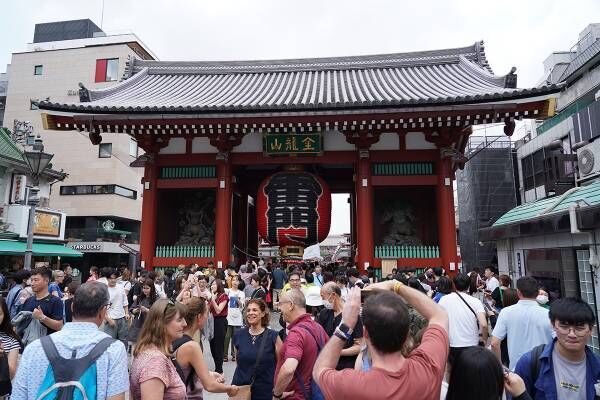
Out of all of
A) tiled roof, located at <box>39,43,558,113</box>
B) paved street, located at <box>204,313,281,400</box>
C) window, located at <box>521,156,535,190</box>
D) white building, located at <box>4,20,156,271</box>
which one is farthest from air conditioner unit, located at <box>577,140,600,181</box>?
white building, located at <box>4,20,156,271</box>

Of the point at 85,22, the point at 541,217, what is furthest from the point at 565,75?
the point at 85,22

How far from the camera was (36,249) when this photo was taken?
19969mm

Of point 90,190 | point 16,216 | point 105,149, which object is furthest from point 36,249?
point 105,149

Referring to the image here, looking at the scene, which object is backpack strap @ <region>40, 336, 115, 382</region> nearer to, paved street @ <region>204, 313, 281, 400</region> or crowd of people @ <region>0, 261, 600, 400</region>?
crowd of people @ <region>0, 261, 600, 400</region>

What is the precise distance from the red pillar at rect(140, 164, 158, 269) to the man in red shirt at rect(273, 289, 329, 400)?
10.9m

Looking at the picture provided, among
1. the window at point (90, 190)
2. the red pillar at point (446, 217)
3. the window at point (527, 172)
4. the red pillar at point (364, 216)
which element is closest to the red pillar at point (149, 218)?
the red pillar at point (364, 216)

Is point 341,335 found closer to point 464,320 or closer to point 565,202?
point 464,320

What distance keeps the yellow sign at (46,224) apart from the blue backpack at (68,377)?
21547 mm

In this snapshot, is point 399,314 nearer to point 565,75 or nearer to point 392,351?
point 392,351

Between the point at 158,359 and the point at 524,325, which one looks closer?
the point at 158,359

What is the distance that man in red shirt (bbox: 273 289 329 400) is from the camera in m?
2.99

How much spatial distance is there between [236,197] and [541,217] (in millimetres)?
10603

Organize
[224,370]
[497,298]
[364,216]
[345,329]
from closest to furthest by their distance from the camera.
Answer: [345,329] < [224,370] < [497,298] < [364,216]

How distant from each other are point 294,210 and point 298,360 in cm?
991
